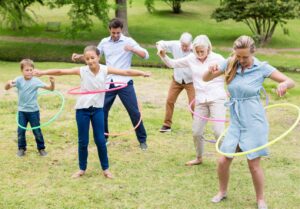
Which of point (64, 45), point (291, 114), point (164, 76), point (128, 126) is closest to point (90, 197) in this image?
point (128, 126)

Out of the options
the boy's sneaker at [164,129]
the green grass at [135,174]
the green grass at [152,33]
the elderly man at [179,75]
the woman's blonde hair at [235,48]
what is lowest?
the green grass at [152,33]

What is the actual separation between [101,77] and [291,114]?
21.6 ft

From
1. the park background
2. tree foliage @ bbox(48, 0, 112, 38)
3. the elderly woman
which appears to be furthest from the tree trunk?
the elderly woman

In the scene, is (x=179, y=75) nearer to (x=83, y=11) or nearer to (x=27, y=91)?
(x=27, y=91)

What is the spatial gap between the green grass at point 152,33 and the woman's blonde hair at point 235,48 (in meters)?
18.3

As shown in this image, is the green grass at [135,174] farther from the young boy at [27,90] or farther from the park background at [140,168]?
the young boy at [27,90]

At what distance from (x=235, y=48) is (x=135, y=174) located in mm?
2655

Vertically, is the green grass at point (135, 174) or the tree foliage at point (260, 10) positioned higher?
the tree foliage at point (260, 10)

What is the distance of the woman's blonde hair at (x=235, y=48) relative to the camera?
5.50m

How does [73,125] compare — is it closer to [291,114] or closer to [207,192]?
[207,192]

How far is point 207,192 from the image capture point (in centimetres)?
667

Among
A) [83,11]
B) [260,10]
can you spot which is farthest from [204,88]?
[260,10]

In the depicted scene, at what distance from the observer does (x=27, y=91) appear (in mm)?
7738

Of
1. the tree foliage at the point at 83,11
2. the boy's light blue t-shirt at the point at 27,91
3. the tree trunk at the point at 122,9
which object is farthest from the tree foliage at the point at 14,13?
the boy's light blue t-shirt at the point at 27,91
